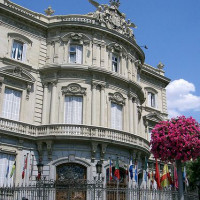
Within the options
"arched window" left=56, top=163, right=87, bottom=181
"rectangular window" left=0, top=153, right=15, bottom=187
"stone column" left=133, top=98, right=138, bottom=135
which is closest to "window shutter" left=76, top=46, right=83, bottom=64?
"stone column" left=133, top=98, right=138, bottom=135

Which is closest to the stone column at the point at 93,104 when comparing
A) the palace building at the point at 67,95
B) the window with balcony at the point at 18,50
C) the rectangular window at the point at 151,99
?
the palace building at the point at 67,95

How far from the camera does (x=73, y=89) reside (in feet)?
80.4

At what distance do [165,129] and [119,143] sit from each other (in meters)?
5.85

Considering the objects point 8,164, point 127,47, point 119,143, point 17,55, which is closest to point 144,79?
point 127,47

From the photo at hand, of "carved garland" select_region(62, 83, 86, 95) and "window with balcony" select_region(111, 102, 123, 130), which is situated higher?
"carved garland" select_region(62, 83, 86, 95)

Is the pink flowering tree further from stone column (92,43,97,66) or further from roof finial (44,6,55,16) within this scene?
roof finial (44,6,55,16)

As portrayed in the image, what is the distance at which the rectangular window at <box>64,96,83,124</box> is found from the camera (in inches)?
943

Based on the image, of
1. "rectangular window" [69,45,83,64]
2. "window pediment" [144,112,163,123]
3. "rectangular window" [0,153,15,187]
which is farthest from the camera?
"window pediment" [144,112,163,123]

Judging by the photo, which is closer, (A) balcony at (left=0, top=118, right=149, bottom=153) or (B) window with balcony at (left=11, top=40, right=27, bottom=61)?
(A) balcony at (left=0, top=118, right=149, bottom=153)

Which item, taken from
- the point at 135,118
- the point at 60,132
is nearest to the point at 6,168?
the point at 60,132

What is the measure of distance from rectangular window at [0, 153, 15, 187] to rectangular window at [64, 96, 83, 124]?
4.75m

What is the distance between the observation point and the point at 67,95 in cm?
2455

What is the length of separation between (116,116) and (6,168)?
9.25 metres

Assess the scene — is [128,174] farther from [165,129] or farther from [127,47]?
[127,47]
